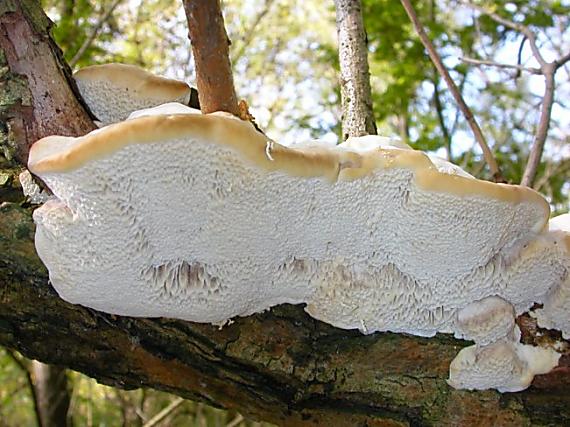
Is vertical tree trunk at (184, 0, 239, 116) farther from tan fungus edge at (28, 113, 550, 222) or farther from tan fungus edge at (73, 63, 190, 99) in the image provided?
tan fungus edge at (28, 113, 550, 222)

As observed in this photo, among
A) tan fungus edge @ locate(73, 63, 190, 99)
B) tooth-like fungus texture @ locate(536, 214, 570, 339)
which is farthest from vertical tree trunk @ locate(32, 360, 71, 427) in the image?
tooth-like fungus texture @ locate(536, 214, 570, 339)

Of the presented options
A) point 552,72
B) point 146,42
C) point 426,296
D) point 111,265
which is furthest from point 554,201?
point 111,265

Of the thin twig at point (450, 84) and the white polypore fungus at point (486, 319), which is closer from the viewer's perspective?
the white polypore fungus at point (486, 319)

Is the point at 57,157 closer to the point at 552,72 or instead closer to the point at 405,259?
the point at 405,259

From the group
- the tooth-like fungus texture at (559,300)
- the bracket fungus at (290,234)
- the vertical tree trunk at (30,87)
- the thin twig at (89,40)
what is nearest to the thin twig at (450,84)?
the tooth-like fungus texture at (559,300)

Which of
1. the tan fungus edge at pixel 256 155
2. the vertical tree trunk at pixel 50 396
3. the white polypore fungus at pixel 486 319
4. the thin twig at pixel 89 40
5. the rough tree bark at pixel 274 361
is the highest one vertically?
the thin twig at pixel 89 40

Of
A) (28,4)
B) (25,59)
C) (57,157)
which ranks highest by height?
(28,4)

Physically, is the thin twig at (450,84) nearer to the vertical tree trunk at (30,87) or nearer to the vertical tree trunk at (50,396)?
the vertical tree trunk at (30,87)
